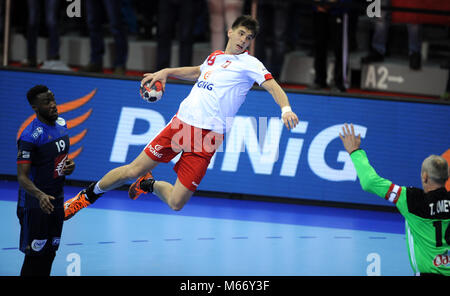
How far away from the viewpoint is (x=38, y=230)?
596 centimetres

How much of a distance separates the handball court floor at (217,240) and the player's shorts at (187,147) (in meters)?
1.12

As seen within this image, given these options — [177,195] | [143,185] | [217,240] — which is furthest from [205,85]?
[217,240]

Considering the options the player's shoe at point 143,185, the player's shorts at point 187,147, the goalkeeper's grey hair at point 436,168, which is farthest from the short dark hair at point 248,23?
the goalkeeper's grey hair at point 436,168

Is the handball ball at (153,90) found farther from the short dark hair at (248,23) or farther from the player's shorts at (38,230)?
the player's shorts at (38,230)

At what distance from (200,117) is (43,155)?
1821mm

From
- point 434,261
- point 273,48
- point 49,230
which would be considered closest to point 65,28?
point 273,48

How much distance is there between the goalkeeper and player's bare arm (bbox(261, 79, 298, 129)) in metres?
0.69

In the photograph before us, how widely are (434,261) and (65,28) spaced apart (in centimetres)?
945

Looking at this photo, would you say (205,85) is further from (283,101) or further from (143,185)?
(143,185)

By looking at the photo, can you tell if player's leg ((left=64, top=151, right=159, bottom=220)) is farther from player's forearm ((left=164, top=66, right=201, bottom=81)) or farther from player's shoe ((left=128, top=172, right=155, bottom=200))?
player's forearm ((left=164, top=66, right=201, bottom=81))

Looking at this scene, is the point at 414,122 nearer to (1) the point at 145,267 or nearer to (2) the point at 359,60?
(2) the point at 359,60

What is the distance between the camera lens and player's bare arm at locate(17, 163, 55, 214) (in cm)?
573

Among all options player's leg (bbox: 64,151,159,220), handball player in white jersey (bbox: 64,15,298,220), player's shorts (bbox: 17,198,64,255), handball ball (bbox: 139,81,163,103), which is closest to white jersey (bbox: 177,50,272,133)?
handball player in white jersey (bbox: 64,15,298,220)
